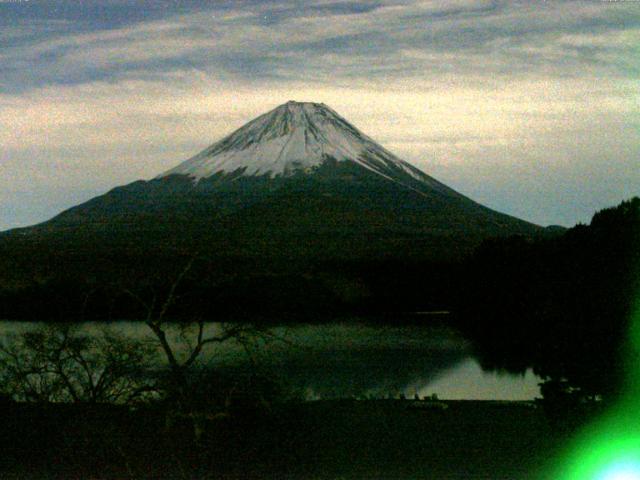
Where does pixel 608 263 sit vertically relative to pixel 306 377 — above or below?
above

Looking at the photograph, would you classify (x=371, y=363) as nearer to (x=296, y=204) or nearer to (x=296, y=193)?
(x=296, y=204)

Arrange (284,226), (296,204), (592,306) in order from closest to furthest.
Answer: (592,306), (284,226), (296,204)

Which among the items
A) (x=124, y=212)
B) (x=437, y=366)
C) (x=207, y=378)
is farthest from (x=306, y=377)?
(x=124, y=212)

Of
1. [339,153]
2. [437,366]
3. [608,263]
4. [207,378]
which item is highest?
[339,153]

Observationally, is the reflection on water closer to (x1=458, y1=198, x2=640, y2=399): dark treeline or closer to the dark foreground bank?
the dark foreground bank

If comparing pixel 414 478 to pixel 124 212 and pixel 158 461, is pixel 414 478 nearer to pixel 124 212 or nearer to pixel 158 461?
pixel 158 461

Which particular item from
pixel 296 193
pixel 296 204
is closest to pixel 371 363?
pixel 296 204

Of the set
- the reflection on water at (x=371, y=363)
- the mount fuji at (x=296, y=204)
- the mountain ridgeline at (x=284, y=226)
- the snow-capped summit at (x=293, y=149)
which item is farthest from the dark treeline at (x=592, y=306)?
the snow-capped summit at (x=293, y=149)

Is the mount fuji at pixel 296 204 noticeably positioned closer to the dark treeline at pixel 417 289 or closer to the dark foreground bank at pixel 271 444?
the dark treeline at pixel 417 289
